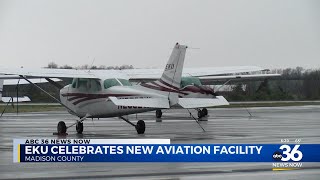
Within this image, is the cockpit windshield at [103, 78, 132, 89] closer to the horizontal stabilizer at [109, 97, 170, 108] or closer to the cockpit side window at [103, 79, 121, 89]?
the cockpit side window at [103, 79, 121, 89]

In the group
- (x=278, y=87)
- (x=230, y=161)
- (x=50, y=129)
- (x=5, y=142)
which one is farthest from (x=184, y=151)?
(x=278, y=87)

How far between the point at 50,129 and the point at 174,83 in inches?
240

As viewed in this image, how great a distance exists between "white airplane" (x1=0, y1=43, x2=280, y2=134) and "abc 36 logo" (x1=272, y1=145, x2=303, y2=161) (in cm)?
792

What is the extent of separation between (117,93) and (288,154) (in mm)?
9904

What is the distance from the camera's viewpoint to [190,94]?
113 ft

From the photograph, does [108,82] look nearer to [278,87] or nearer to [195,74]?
[195,74]

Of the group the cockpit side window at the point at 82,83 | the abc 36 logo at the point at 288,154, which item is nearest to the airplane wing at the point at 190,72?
the cockpit side window at the point at 82,83

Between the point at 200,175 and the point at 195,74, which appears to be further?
the point at 195,74

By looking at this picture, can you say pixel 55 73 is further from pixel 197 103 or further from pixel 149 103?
pixel 197 103

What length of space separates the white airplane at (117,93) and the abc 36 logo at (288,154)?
792 cm

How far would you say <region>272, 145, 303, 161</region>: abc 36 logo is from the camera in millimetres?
13219

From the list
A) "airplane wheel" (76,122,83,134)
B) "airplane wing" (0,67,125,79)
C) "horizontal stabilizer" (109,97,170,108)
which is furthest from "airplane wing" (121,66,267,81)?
"horizontal stabilizer" (109,97,170,108)

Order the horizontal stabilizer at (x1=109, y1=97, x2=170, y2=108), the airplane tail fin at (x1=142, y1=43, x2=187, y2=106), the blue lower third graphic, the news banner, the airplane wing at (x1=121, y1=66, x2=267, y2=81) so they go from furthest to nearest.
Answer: the airplane wing at (x1=121, y1=66, x2=267, y2=81) < the airplane tail fin at (x1=142, y1=43, x2=187, y2=106) < the horizontal stabilizer at (x1=109, y1=97, x2=170, y2=108) < the blue lower third graphic < the news banner

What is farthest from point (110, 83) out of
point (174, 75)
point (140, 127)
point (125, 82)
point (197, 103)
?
point (197, 103)
